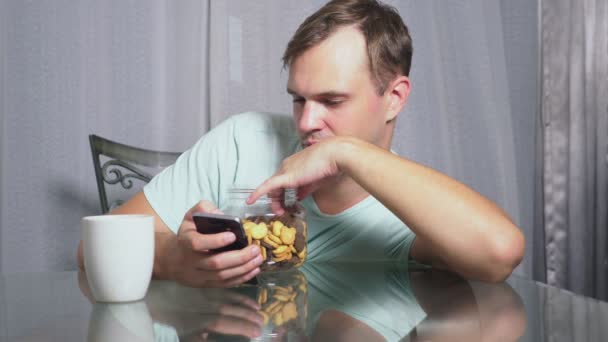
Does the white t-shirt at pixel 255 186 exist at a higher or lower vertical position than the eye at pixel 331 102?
lower

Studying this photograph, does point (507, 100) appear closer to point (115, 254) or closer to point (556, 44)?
point (556, 44)

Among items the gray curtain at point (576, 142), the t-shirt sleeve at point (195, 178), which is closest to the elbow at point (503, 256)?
the t-shirt sleeve at point (195, 178)

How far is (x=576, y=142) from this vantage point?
2.14m

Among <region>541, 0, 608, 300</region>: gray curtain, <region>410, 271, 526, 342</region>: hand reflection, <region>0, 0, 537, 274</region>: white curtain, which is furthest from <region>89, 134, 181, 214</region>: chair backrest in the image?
<region>541, 0, 608, 300</region>: gray curtain

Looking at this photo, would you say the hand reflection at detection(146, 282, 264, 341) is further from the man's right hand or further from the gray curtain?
the gray curtain

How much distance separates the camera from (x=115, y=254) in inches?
26.9

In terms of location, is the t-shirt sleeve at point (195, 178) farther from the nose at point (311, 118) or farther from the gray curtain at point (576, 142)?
the gray curtain at point (576, 142)

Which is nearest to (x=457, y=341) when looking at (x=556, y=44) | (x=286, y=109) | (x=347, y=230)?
(x=347, y=230)

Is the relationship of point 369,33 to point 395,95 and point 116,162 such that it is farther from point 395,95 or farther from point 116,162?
point 116,162

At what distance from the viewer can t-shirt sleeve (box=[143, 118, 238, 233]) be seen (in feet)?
3.94

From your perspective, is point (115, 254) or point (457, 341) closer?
point (457, 341)

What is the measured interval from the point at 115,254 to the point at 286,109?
4.67ft

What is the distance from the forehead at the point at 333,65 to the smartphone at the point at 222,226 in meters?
0.46

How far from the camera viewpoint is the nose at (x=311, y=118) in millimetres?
1145
